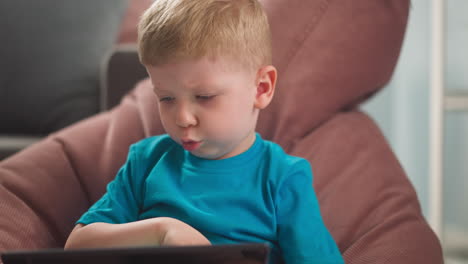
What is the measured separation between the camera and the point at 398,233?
1.08 metres

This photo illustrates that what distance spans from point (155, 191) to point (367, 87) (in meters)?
0.62

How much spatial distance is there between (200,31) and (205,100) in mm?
111

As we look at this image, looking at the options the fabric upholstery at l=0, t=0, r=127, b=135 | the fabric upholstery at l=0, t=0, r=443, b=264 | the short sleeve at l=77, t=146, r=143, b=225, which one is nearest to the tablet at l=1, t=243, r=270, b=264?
the short sleeve at l=77, t=146, r=143, b=225

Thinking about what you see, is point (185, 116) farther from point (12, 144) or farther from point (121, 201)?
point (12, 144)

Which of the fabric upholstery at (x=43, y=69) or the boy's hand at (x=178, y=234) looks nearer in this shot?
the boy's hand at (x=178, y=234)

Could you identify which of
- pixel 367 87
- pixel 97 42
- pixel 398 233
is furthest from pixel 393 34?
pixel 97 42

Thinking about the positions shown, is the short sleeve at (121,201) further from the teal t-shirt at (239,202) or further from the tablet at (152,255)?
the tablet at (152,255)

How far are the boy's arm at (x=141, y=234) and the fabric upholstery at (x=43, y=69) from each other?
1174mm

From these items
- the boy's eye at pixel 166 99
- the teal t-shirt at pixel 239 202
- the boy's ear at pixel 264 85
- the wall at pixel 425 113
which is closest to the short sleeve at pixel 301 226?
the teal t-shirt at pixel 239 202

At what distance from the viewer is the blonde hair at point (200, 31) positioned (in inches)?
36.0

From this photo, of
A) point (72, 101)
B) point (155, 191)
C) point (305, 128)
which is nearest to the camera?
point (155, 191)

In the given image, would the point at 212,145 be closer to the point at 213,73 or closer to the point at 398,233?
the point at 213,73

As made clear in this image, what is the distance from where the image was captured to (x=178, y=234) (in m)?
0.89

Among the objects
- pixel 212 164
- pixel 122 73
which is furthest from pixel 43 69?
pixel 212 164
